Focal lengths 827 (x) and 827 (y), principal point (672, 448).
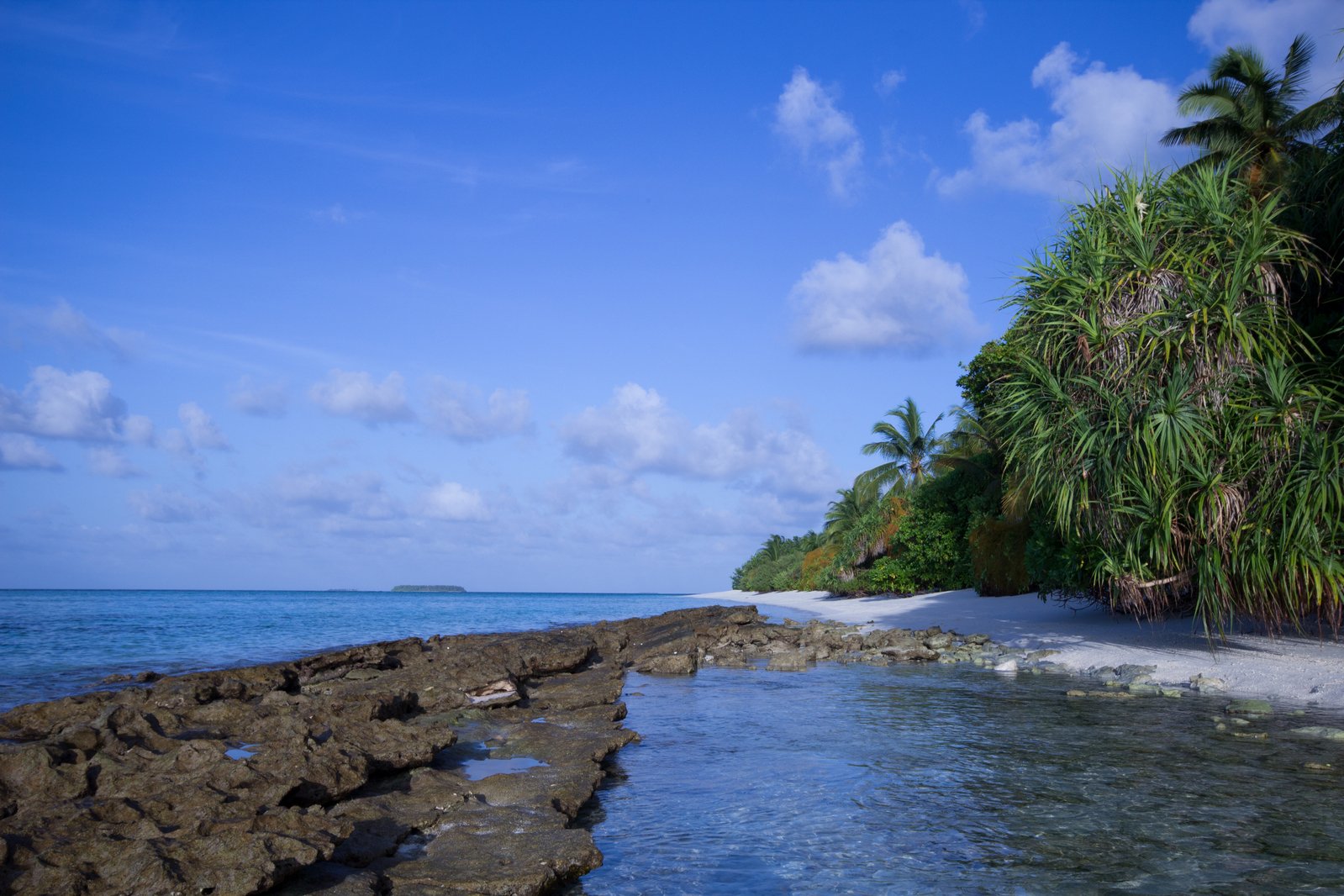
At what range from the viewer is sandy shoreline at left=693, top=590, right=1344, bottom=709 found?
13.3m

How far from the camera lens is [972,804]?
7512mm

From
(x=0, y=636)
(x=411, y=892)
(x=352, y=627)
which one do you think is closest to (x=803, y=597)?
(x=352, y=627)

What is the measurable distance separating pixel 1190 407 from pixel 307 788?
42.8ft

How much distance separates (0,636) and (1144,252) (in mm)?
37038

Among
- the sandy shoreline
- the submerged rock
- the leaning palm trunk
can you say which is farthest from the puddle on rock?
the sandy shoreline

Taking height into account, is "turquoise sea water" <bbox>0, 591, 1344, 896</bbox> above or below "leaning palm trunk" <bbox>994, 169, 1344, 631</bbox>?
below

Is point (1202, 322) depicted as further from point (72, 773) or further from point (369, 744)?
point (72, 773)

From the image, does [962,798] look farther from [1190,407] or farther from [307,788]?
[1190,407]

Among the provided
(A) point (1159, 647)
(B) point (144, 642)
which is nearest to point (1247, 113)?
(A) point (1159, 647)

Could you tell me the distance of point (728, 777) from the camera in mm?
8742

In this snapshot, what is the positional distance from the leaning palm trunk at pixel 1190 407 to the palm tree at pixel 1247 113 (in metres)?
17.2

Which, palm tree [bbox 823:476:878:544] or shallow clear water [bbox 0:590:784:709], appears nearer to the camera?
shallow clear water [bbox 0:590:784:709]

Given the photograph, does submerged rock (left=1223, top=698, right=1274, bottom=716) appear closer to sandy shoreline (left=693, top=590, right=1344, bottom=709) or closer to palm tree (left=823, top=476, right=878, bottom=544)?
sandy shoreline (left=693, top=590, right=1344, bottom=709)

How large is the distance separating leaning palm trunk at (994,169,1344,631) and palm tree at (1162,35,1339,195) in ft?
56.5
